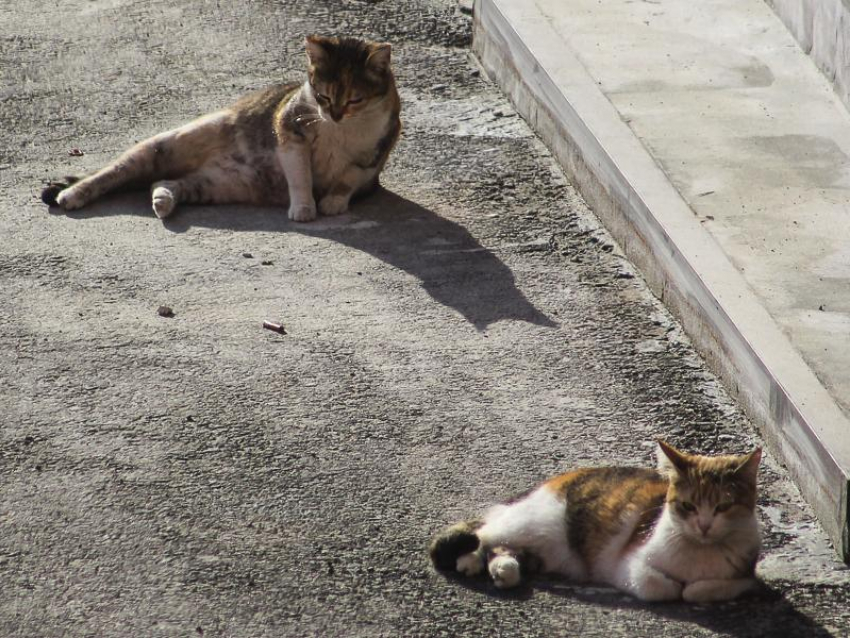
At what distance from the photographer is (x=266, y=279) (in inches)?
268

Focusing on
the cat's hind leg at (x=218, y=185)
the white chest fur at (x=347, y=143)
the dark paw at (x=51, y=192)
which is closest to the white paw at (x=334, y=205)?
the white chest fur at (x=347, y=143)

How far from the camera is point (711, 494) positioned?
430 centimetres

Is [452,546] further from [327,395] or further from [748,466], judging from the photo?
[327,395]

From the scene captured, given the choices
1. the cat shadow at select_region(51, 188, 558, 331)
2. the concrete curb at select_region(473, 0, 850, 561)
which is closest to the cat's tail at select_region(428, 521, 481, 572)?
the concrete curb at select_region(473, 0, 850, 561)

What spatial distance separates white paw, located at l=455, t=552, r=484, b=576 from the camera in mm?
4613

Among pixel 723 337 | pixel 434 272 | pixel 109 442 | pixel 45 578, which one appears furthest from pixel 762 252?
pixel 45 578

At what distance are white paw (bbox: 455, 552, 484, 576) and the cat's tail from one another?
0.04 m

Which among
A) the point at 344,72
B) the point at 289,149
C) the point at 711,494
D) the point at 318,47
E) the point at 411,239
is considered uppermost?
the point at 318,47

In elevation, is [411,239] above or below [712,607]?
below

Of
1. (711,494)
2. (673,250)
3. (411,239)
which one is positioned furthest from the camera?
(411,239)

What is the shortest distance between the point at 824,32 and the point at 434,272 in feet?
9.46

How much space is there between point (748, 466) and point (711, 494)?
16 cm

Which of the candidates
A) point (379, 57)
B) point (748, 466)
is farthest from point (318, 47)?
point (748, 466)

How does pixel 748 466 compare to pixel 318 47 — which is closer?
pixel 748 466
